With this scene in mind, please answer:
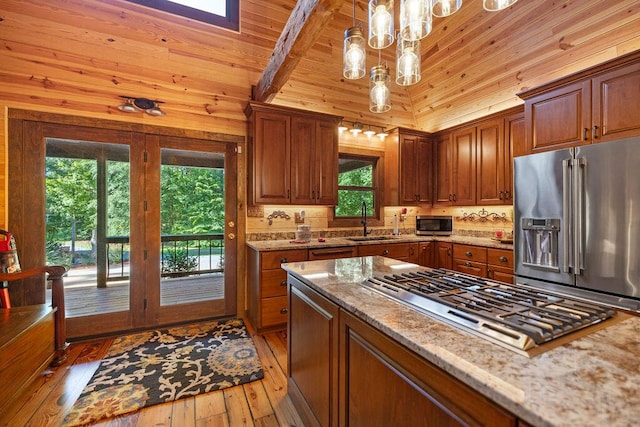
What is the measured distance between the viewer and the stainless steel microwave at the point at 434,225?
4156 millimetres

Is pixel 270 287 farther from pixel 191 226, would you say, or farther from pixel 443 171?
pixel 443 171

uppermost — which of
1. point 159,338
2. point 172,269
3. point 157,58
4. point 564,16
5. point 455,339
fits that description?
point 564,16

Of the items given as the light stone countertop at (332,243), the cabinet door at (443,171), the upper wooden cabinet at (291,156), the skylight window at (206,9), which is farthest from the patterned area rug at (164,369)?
the skylight window at (206,9)

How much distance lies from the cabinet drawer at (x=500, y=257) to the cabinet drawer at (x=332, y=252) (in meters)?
1.48

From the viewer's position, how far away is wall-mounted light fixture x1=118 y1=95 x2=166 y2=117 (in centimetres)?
287

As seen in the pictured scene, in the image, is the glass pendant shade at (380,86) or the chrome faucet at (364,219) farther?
the chrome faucet at (364,219)

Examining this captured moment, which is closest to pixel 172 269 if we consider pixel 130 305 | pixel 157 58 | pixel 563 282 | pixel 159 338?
pixel 130 305

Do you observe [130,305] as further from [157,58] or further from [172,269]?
[157,58]

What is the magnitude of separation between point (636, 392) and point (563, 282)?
85.7 inches

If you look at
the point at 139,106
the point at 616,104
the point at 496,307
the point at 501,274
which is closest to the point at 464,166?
the point at 501,274

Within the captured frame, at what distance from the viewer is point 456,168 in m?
3.92

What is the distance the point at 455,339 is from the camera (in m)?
0.81

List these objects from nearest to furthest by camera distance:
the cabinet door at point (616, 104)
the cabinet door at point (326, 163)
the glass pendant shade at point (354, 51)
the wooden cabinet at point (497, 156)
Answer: the glass pendant shade at point (354, 51)
the cabinet door at point (616, 104)
the wooden cabinet at point (497, 156)
the cabinet door at point (326, 163)

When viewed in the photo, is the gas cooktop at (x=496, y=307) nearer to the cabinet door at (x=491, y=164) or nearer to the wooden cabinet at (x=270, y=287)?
the wooden cabinet at (x=270, y=287)
